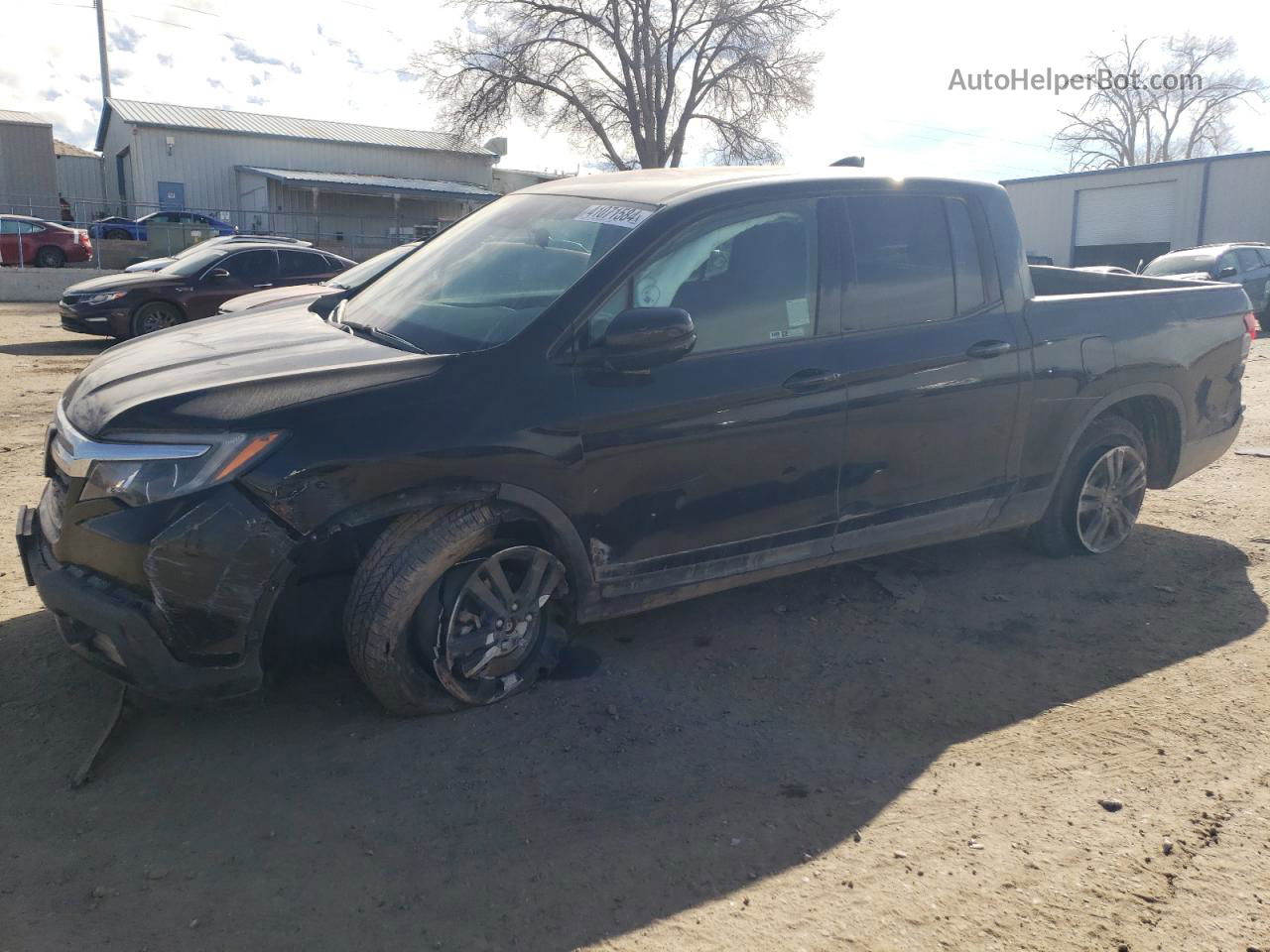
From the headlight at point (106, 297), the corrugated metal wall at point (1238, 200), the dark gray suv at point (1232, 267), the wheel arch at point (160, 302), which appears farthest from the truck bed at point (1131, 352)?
the corrugated metal wall at point (1238, 200)

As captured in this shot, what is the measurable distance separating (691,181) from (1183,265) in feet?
60.5

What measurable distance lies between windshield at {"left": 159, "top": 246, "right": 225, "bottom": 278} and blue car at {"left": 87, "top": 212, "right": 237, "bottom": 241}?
14.1 metres

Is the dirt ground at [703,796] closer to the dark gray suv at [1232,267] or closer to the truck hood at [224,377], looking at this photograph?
the truck hood at [224,377]

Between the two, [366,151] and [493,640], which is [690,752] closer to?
[493,640]

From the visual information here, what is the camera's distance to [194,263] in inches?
553

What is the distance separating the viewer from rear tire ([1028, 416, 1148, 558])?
523cm

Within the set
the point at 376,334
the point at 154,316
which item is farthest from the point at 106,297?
the point at 376,334

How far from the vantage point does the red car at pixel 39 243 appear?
2469 centimetres

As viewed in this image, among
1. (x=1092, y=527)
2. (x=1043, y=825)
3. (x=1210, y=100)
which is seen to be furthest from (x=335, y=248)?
(x=1210, y=100)

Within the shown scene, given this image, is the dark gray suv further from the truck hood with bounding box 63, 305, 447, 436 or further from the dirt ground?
the truck hood with bounding box 63, 305, 447, 436

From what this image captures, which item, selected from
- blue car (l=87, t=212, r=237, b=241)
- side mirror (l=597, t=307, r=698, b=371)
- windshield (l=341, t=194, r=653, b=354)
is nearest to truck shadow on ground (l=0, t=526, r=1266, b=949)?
side mirror (l=597, t=307, r=698, b=371)

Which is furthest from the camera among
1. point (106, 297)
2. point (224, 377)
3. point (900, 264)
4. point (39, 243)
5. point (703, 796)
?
point (39, 243)

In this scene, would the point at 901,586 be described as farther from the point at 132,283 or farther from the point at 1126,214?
the point at 1126,214

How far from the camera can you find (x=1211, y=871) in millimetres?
2922
